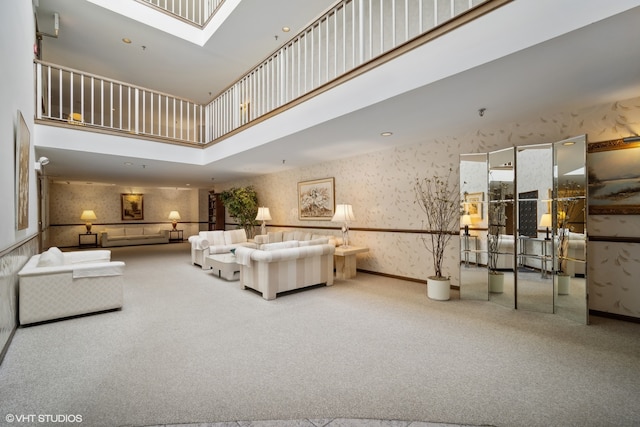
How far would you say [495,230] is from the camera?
399cm

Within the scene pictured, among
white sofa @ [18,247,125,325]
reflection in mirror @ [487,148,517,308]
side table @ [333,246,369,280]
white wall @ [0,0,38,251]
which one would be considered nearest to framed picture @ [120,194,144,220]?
white sofa @ [18,247,125,325]

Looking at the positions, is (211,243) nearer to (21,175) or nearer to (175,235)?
(21,175)

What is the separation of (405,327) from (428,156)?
296cm

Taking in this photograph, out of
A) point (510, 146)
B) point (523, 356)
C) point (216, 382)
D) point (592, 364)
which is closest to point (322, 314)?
point (216, 382)

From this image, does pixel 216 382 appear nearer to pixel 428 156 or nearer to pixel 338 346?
pixel 338 346

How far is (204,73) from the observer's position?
752cm

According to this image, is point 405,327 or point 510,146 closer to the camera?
point 405,327

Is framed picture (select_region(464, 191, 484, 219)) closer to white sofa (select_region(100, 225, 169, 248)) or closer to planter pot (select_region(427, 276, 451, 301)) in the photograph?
planter pot (select_region(427, 276, 451, 301))

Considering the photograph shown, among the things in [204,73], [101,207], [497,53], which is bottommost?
[101,207]

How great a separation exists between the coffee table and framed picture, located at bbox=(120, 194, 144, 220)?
818 cm

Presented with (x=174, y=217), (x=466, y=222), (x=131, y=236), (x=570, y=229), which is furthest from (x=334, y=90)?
(x=174, y=217)

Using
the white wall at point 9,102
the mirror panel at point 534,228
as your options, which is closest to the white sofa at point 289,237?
the mirror panel at point 534,228

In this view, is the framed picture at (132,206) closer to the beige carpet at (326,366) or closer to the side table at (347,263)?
the beige carpet at (326,366)

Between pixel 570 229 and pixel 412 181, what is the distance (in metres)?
2.25
